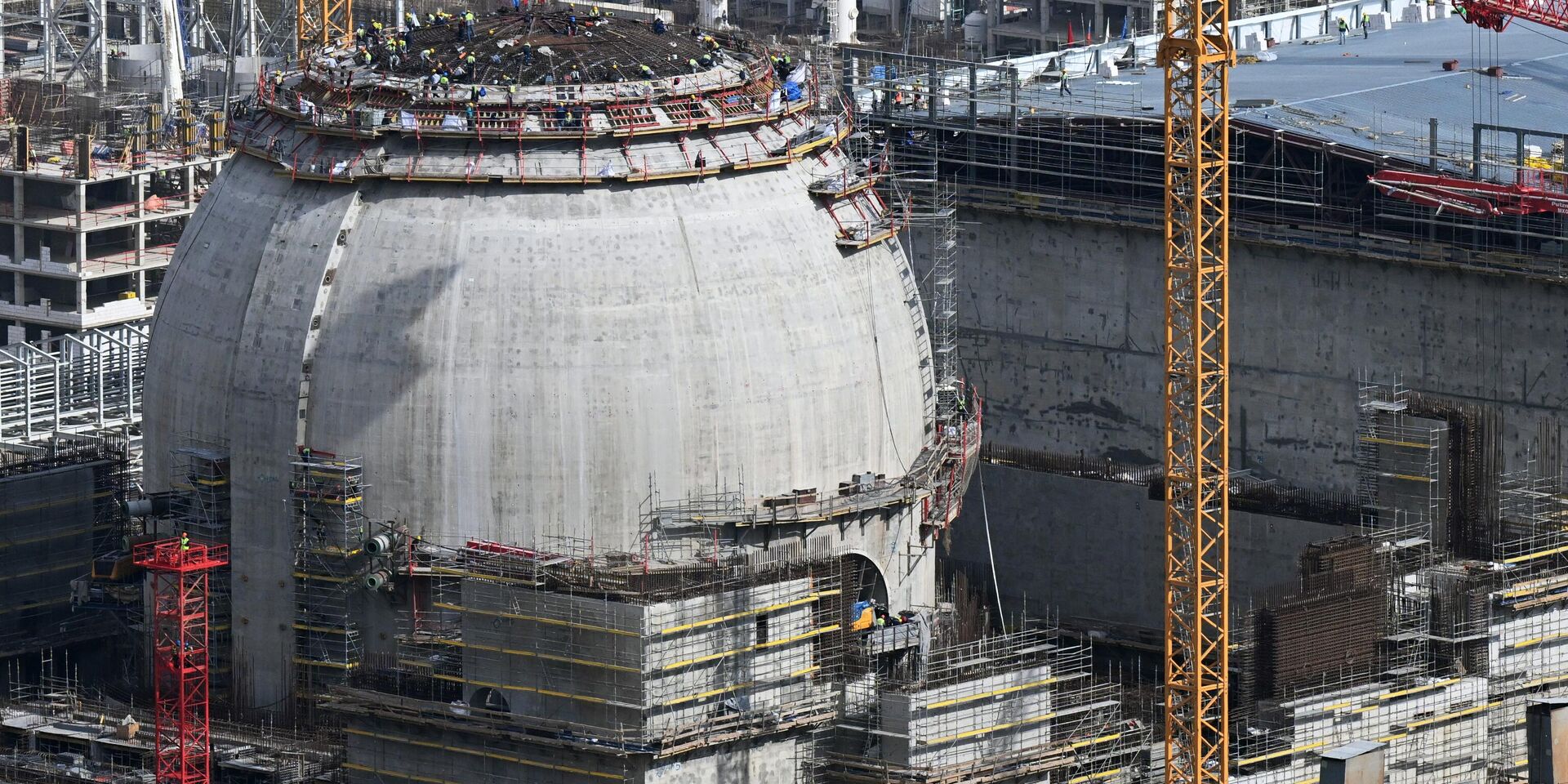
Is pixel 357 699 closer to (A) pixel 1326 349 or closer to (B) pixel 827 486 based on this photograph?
(B) pixel 827 486

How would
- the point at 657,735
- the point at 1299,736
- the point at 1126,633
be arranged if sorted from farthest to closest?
the point at 1126,633
the point at 1299,736
the point at 657,735

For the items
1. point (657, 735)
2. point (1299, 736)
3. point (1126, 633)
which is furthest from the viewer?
point (1126, 633)

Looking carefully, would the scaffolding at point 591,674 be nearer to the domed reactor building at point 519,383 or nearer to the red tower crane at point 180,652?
the domed reactor building at point 519,383

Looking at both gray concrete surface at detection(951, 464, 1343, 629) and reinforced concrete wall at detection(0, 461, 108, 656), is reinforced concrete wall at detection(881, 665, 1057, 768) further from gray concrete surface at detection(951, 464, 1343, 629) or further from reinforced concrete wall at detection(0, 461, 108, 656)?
reinforced concrete wall at detection(0, 461, 108, 656)

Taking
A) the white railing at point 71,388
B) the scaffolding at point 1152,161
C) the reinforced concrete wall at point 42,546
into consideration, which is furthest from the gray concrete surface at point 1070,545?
the reinforced concrete wall at point 42,546

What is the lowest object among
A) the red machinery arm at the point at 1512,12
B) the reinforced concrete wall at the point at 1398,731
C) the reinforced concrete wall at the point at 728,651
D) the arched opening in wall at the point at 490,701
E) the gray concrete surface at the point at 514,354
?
the reinforced concrete wall at the point at 1398,731

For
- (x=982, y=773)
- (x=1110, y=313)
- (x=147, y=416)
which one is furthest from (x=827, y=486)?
(x=1110, y=313)
